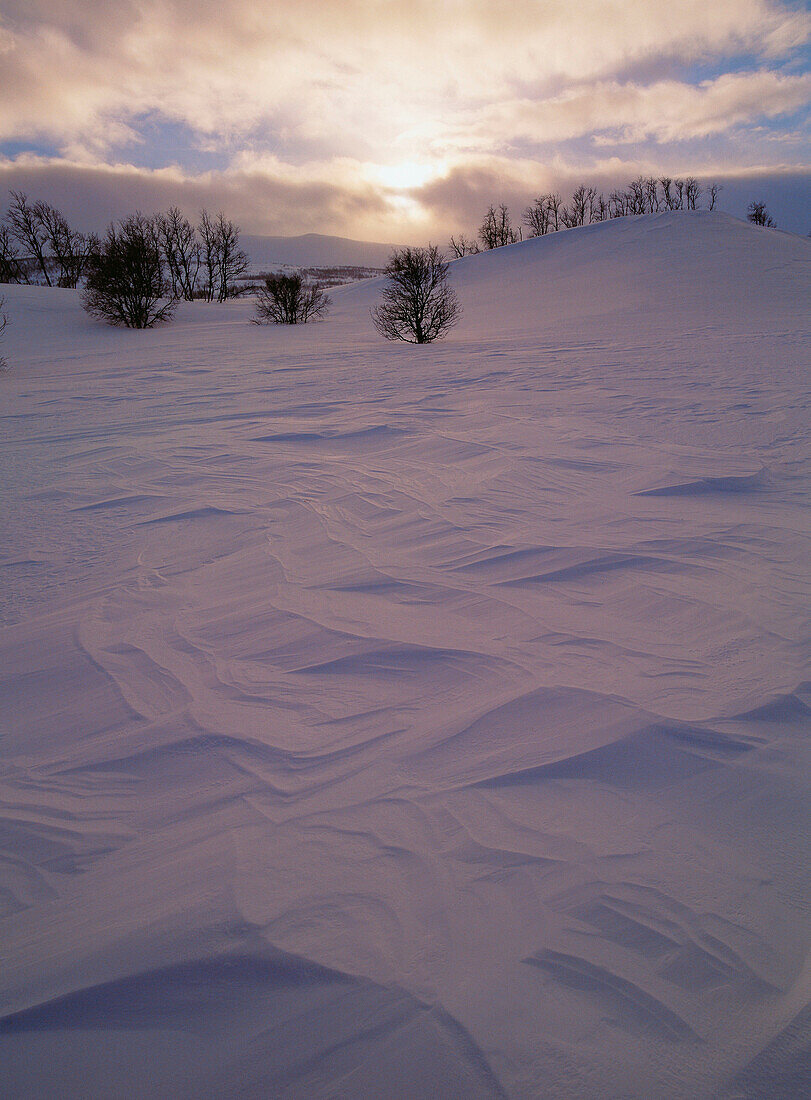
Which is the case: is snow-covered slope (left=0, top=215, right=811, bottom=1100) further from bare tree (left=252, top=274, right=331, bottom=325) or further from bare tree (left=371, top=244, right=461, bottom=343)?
bare tree (left=252, top=274, right=331, bottom=325)

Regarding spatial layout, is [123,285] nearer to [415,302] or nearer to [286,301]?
[286,301]

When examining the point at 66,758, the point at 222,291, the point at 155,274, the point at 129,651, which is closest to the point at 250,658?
the point at 129,651

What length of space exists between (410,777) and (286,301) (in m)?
23.8

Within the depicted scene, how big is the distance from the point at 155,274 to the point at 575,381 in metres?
21.8

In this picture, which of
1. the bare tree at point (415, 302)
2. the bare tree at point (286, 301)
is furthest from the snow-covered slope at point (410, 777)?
the bare tree at point (286, 301)

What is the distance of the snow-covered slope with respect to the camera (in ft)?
4.24

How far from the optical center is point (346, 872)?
1.62 m

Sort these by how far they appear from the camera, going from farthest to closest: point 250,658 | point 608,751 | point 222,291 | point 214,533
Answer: point 222,291 → point 214,533 → point 250,658 → point 608,751

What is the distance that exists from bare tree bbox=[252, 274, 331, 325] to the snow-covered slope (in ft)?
65.6

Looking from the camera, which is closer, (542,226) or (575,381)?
(575,381)

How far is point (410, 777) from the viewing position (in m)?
1.91

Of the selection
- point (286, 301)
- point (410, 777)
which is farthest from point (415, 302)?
point (410, 777)

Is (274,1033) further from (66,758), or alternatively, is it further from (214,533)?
(214,533)

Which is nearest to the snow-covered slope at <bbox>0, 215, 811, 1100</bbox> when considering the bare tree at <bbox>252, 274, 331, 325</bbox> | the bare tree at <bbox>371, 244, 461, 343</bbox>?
the bare tree at <bbox>371, 244, 461, 343</bbox>
